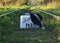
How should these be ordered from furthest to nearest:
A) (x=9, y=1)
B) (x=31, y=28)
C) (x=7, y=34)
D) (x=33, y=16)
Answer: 1. (x=9, y=1)
2. (x=33, y=16)
3. (x=31, y=28)
4. (x=7, y=34)

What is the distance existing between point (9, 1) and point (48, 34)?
44.6 ft

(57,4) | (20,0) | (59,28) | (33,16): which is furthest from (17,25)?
(20,0)

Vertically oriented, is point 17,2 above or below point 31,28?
below

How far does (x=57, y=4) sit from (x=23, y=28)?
36.4 ft

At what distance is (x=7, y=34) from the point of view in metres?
9.83

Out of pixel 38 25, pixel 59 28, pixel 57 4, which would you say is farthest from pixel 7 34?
pixel 57 4

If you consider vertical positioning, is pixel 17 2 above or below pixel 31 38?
below

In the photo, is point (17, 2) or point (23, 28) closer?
point (23, 28)

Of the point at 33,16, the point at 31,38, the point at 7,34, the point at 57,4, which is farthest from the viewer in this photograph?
the point at 57,4

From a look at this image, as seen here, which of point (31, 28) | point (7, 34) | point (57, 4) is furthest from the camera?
point (57, 4)

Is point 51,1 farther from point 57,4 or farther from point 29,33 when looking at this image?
point 29,33

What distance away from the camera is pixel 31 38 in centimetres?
910

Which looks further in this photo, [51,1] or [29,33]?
[51,1]

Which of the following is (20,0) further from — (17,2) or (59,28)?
(59,28)
